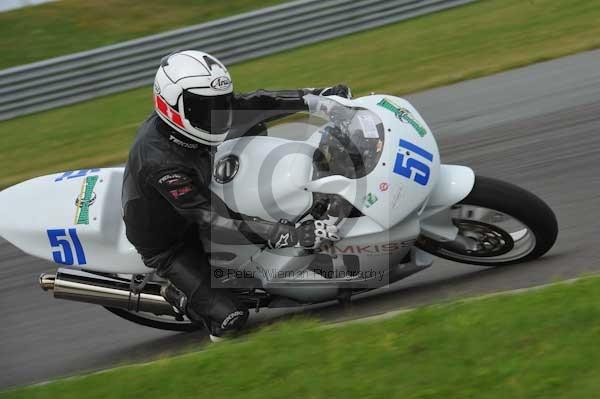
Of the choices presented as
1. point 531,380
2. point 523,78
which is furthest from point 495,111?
point 531,380

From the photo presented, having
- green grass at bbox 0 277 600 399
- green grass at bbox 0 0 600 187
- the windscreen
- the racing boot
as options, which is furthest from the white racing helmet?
green grass at bbox 0 0 600 187

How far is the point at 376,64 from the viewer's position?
12297mm

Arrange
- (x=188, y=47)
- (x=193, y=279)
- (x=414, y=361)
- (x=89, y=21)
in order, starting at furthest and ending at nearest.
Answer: (x=89, y=21) < (x=188, y=47) < (x=193, y=279) < (x=414, y=361)

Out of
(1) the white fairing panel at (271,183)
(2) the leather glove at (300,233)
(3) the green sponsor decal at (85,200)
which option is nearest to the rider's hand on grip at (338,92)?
(1) the white fairing panel at (271,183)

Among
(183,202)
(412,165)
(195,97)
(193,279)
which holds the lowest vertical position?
(193,279)

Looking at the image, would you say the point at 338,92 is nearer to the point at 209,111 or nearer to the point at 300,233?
the point at 209,111

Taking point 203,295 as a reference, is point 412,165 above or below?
above

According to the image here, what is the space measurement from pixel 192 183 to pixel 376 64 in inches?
300

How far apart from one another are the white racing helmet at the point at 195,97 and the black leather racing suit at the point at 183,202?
0.12 m

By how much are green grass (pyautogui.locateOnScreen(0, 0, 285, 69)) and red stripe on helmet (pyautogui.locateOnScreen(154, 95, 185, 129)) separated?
416 inches

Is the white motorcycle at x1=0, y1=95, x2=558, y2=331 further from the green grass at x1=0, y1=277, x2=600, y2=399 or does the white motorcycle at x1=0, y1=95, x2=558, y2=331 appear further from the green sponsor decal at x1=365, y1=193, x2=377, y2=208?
the green grass at x1=0, y1=277, x2=600, y2=399

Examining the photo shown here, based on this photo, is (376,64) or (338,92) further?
(376,64)

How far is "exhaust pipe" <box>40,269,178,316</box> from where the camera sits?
18.7ft

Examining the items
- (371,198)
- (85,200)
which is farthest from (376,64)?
(371,198)
